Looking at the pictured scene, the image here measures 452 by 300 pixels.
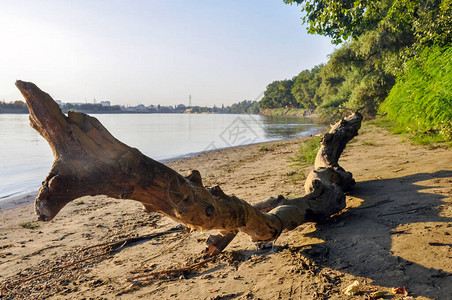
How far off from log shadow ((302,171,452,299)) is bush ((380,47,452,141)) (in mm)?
2090

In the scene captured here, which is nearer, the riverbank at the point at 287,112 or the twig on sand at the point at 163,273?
the twig on sand at the point at 163,273

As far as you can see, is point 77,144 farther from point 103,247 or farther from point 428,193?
point 428,193

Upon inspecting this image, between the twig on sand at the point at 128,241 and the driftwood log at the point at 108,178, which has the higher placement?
the driftwood log at the point at 108,178

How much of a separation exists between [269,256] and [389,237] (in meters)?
1.25

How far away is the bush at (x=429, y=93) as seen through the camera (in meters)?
5.86

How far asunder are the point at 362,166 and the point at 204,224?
221 inches

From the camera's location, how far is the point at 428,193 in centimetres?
394

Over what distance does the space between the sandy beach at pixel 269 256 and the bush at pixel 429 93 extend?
1387mm

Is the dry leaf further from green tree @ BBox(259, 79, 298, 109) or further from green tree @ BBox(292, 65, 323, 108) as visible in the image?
green tree @ BBox(259, 79, 298, 109)

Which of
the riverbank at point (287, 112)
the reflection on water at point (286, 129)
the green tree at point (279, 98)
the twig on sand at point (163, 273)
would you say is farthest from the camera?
the green tree at point (279, 98)

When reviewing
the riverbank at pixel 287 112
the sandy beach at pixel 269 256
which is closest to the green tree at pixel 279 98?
the riverbank at pixel 287 112

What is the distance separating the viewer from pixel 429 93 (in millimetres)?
6301

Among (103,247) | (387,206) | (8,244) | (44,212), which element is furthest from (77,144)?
(8,244)

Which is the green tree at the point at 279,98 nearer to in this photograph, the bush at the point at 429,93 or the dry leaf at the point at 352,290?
the bush at the point at 429,93
